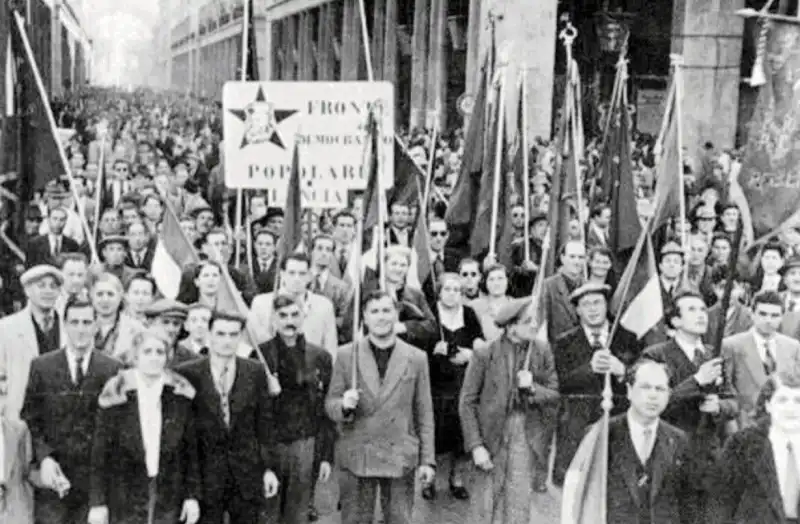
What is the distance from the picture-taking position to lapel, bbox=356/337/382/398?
251 inches

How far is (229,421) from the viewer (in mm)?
5863

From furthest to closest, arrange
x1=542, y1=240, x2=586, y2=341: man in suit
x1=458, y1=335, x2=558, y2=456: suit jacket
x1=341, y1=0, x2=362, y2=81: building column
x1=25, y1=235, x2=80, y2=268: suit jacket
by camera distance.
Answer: x1=341, y1=0, x2=362, y2=81: building column → x1=25, y1=235, x2=80, y2=268: suit jacket → x1=542, y1=240, x2=586, y2=341: man in suit → x1=458, y1=335, x2=558, y2=456: suit jacket

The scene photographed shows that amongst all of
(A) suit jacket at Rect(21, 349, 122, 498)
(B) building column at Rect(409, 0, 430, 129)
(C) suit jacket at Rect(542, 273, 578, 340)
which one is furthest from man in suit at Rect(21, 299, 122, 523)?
(B) building column at Rect(409, 0, 430, 129)

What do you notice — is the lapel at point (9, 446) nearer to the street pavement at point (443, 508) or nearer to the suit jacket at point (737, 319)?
the street pavement at point (443, 508)

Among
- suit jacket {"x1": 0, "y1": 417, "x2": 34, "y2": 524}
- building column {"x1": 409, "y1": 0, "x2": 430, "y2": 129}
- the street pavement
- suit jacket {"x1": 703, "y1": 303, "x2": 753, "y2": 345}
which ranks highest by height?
building column {"x1": 409, "y1": 0, "x2": 430, "y2": 129}

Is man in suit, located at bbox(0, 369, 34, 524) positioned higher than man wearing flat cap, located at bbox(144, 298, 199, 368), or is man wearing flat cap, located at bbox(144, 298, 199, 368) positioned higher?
man wearing flat cap, located at bbox(144, 298, 199, 368)

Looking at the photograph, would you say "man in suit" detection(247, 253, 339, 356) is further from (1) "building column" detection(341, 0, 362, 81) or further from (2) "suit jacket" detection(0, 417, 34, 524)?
(1) "building column" detection(341, 0, 362, 81)

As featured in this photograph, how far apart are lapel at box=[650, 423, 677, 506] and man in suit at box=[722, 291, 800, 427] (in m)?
1.70

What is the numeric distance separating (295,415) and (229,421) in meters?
0.69

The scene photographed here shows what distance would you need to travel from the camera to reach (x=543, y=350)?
22.8 feet

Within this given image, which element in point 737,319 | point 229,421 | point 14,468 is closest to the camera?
point 14,468

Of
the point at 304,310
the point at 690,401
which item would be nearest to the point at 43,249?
the point at 304,310

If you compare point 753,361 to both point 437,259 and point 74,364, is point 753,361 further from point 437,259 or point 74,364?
point 74,364

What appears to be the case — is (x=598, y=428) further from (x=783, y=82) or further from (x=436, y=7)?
(x=436, y=7)
